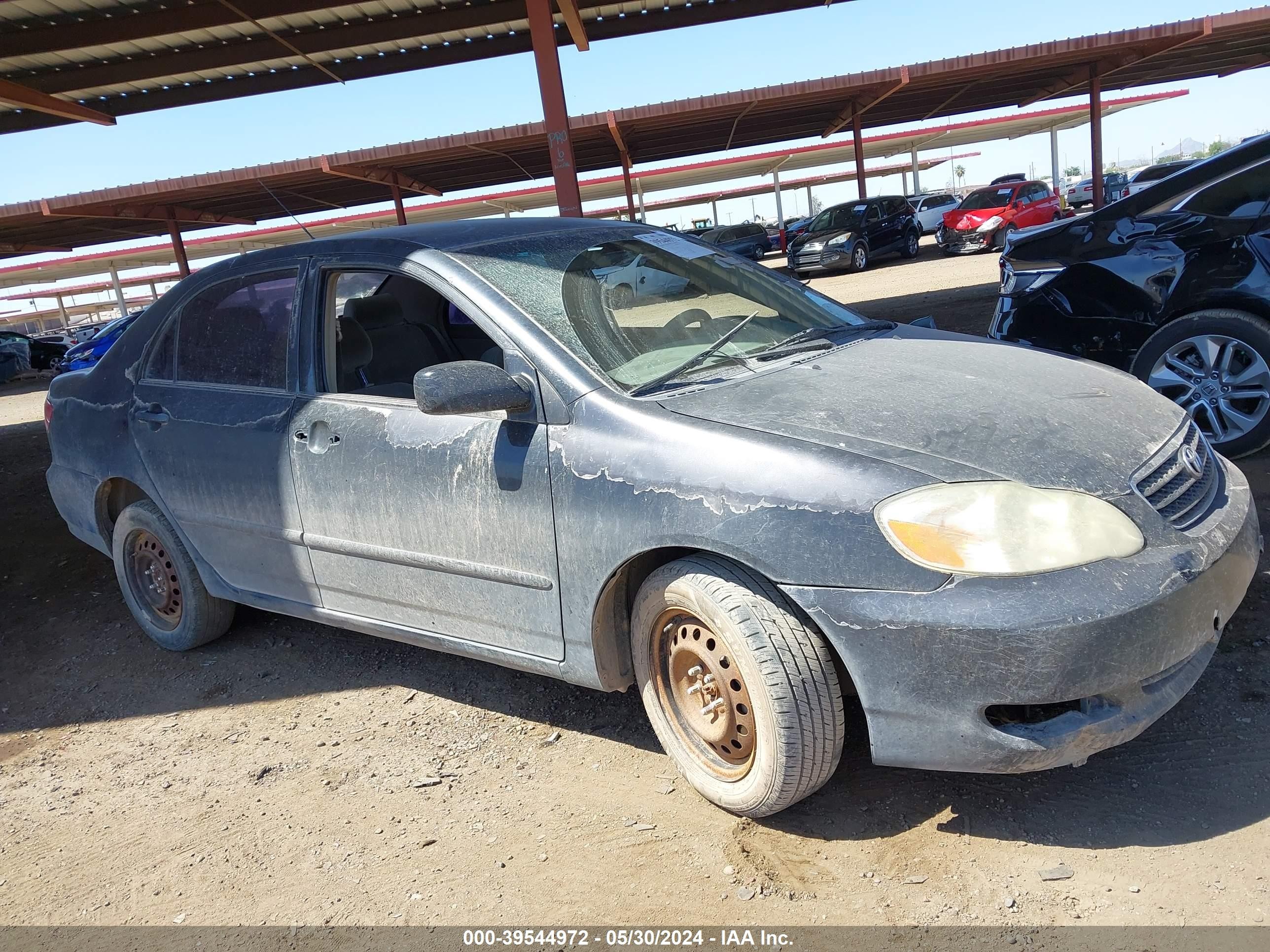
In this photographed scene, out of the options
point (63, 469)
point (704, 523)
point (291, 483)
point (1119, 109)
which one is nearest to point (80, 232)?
point (63, 469)

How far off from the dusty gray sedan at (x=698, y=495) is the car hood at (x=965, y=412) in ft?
0.04

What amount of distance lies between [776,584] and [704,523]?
0.24m

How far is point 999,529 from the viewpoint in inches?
87.1

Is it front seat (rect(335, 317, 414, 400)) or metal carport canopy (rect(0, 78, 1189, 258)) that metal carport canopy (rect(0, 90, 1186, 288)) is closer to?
metal carport canopy (rect(0, 78, 1189, 258))

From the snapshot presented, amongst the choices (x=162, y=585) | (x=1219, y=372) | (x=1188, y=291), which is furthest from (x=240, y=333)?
(x=1219, y=372)

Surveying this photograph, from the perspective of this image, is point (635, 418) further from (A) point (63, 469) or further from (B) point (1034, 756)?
(A) point (63, 469)

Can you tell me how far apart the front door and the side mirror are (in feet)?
0.23

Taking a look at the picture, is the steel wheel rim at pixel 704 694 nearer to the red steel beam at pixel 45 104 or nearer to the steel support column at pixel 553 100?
the steel support column at pixel 553 100

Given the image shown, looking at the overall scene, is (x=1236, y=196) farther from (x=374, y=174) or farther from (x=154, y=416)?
(x=374, y=174)

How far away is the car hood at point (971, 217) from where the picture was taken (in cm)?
2228

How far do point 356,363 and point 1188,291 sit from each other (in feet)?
13.4

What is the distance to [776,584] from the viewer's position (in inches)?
94.1

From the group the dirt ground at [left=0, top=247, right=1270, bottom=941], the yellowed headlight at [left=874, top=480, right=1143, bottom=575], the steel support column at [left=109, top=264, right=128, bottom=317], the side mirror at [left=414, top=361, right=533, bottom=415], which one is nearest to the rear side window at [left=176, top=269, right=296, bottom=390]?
the side mirror at [left=414, top=361, right=533, bottom=415]

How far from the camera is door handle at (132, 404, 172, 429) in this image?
395 cm
